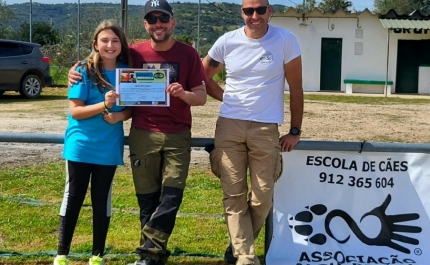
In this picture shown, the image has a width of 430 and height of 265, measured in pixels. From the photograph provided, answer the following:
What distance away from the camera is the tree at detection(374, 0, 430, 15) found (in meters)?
48.7

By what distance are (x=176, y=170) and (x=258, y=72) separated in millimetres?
801

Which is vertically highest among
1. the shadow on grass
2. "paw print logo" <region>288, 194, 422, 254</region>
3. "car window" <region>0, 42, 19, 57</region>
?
"car window" <region>0, 42, 19, 57</region>

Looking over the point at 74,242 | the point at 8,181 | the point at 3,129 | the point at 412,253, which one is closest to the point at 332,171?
the point at 412,253

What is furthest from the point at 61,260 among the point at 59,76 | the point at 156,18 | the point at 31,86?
the point at 59,76

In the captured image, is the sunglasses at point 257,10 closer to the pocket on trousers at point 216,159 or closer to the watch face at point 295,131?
the watch face at point 295,131

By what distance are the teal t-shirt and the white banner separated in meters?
1.23

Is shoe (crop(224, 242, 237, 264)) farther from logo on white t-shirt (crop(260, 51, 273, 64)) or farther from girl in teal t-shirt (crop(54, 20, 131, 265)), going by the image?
logo on white t-shirt (crop(260, 51, 273, 64))

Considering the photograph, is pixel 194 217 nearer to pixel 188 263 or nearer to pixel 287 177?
pixel 188 263

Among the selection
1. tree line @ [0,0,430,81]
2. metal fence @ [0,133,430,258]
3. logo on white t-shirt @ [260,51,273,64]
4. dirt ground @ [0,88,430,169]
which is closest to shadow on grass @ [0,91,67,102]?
dirt ground @ [0,88,430,169]

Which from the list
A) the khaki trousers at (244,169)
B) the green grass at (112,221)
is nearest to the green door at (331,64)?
the green grass at (112,221)

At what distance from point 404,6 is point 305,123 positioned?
38232 millimetres

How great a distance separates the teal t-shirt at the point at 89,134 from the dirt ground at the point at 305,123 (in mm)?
4869

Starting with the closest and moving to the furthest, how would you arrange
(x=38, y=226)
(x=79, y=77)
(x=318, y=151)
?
(x=79, y=77) → (x=318, y=151) → (x=38, y=226)

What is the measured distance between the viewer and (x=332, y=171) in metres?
4.33
